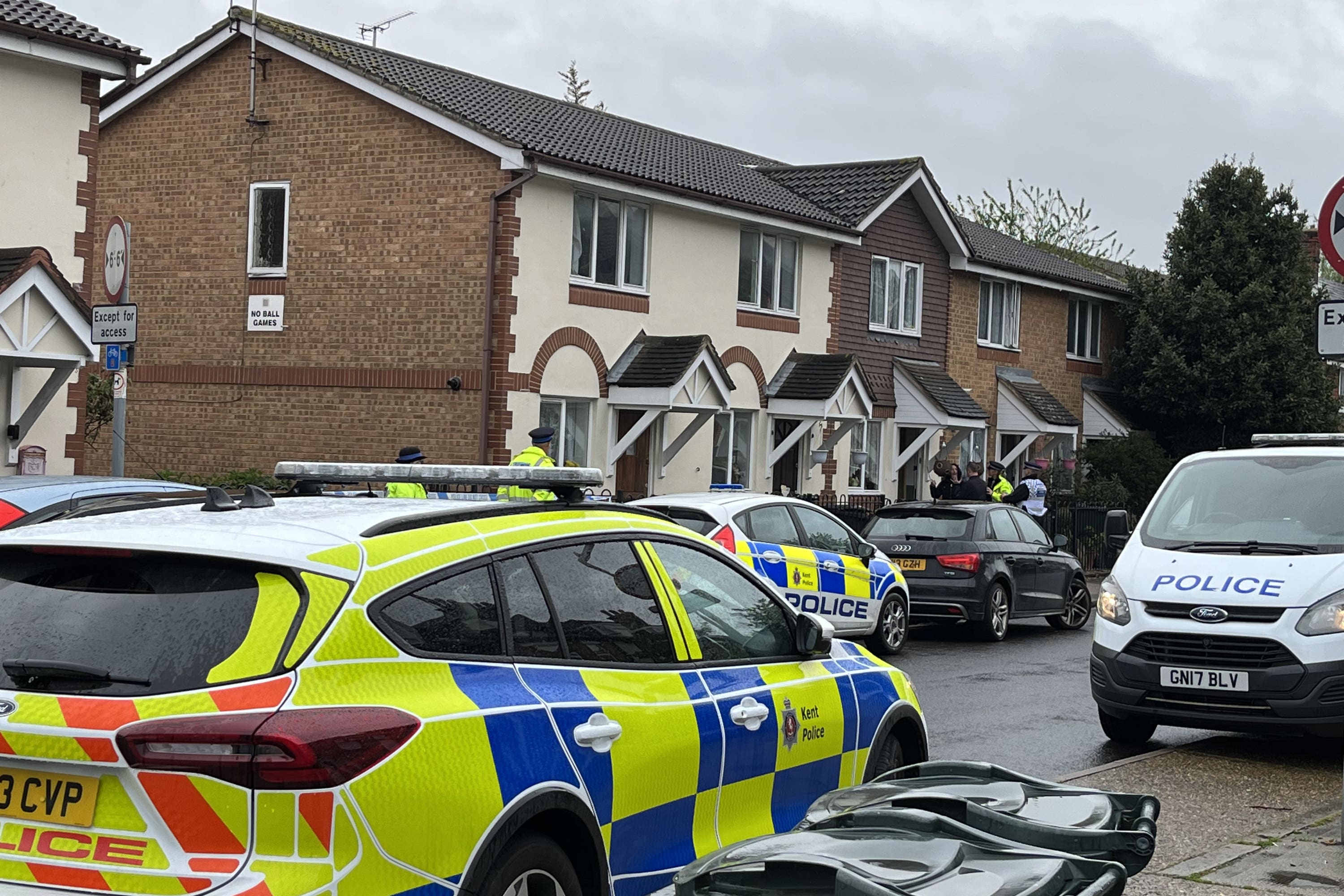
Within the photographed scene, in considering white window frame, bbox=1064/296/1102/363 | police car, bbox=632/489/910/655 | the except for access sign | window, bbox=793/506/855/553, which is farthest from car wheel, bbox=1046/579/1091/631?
white window frame, bbox=1064/296/1102/363

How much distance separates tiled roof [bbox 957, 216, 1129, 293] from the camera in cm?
3372

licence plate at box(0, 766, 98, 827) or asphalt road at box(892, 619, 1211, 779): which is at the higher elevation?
licence plate at box(0, 766, 98, 827)

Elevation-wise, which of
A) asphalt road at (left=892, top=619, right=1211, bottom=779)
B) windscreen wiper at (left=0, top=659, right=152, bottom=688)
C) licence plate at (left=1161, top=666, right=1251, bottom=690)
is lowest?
asphalt road at (left=892, top=619, right=1211, bottom=779)

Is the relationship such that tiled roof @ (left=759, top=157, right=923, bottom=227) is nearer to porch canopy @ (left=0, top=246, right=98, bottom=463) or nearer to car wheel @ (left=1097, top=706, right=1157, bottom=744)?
porch canopy @ (left=0, top=246, right=98, bottom=463)

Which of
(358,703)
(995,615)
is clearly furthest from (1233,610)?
(995,615)

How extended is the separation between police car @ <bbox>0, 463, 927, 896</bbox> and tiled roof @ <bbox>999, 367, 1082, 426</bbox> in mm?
29600

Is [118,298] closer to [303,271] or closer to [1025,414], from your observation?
[303,271]

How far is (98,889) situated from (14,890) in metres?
0.21

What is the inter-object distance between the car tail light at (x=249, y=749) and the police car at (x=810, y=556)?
9.15m

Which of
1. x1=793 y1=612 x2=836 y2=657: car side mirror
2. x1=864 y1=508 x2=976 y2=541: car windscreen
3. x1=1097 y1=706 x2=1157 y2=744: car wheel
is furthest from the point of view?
x1=864 y1=508 x2=976 y2=541: car windscreen

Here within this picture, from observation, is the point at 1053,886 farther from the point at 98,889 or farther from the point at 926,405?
the point at 926,405

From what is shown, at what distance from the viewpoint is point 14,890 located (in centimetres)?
353

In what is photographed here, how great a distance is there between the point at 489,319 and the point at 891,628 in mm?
8293

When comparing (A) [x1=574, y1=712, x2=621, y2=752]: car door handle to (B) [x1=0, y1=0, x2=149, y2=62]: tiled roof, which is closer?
(A) [x1=574, y1=712, x2=621, y2=752]: car door handle
